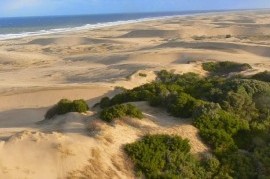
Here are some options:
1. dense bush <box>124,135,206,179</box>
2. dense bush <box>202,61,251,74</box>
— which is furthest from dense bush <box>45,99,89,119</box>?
dense bush <box>202,61,251,74</box>

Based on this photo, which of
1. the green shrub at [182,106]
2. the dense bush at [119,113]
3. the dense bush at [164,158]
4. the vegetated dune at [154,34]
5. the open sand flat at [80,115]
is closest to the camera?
the open sand flat at [80,115]

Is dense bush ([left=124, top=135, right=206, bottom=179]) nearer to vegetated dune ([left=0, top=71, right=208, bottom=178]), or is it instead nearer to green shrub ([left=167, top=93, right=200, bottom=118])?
vegetated dune ([left=0, top=71, right=208, bottom=178])

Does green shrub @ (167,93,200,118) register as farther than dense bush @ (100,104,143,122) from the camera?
Yes

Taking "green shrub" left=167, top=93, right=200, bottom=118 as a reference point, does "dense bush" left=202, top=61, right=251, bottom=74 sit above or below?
below

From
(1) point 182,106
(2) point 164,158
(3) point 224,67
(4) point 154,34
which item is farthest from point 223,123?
(4) point 154,34

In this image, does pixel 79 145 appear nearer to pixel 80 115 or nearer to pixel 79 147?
pixel 79 147

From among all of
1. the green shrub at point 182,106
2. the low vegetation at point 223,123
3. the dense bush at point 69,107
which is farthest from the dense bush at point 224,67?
the dense bush at point 69,107

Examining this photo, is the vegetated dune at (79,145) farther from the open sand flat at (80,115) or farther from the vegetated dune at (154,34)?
the vegetated dune at (154,34)
